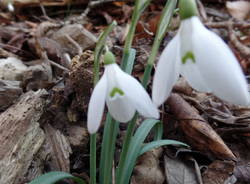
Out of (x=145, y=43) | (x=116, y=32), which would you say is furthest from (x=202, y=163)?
(x=116, y=32)

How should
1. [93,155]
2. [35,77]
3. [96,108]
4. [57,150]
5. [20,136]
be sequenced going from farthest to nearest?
1. [35,77]
2. [57,150]
3. [20,136]
4. [93,155]
5. [96,108]

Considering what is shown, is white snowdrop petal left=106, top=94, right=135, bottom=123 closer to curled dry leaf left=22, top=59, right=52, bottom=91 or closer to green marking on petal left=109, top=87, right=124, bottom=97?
green marking on petal left=109, top=87, right=124, bottom=97

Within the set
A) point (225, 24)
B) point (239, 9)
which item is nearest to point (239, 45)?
point (225, 24)

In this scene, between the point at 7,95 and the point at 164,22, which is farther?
the point at 7,95

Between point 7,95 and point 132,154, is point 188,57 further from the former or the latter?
point 7,95

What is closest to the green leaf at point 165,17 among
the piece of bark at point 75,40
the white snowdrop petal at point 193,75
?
the white snowdrop petal at point 193,75
